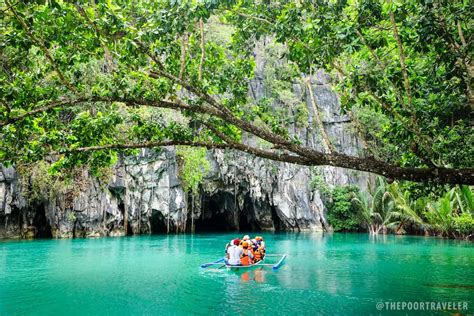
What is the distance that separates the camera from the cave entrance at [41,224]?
82.5ft

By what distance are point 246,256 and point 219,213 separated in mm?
22360

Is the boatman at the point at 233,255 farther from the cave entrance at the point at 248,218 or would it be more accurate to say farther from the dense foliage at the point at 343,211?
→ the dense foliage at the point at 343,211

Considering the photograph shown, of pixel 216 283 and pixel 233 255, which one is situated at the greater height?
pixel 233 255

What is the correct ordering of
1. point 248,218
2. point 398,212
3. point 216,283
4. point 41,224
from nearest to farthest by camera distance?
point 216,283, point 41,224, point 398,212, point 248,218

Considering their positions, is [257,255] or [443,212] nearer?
[257,255]

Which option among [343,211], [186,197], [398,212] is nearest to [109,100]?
[186,197]

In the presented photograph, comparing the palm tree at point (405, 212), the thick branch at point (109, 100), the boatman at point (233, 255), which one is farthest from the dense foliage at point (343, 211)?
the thick branch at point (109, 100)

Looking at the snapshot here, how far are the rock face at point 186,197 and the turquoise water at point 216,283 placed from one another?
7825mm

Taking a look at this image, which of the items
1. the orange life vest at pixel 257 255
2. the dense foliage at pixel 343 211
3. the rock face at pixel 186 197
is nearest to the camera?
the orange life vest at pixel 257 255

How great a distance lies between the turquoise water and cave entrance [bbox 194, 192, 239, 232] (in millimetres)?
15504

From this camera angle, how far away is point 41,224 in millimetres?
25906

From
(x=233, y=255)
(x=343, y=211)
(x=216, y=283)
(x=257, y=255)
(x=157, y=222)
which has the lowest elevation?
(x=216, y=283)

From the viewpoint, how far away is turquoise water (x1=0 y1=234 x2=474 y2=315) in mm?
7867

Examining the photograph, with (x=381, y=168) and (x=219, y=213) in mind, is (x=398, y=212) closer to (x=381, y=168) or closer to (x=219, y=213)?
(x=219, y=213)
